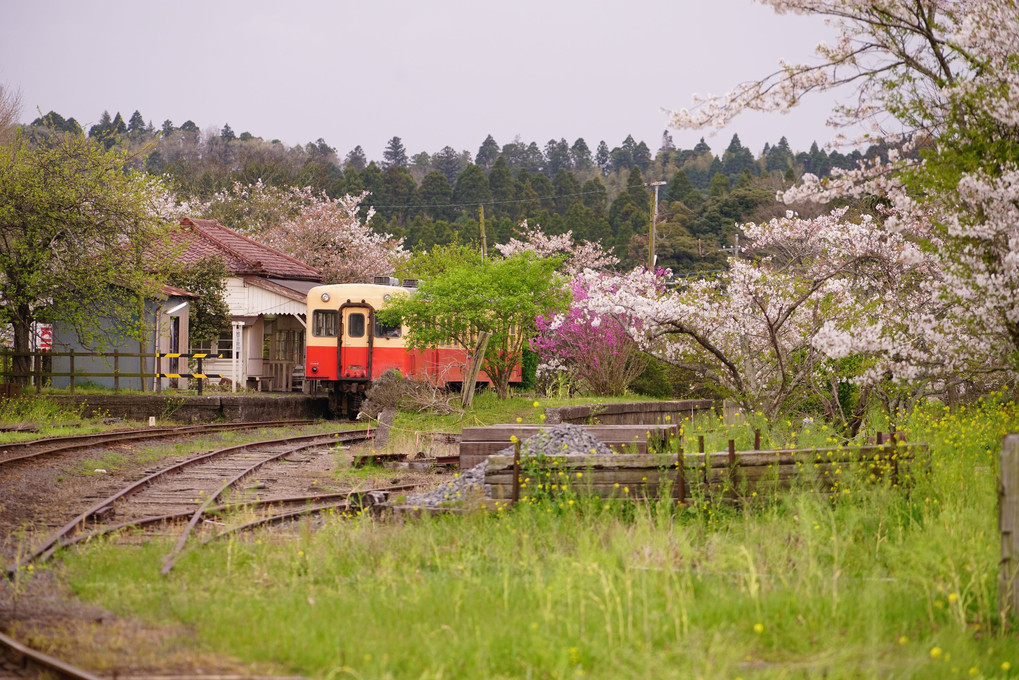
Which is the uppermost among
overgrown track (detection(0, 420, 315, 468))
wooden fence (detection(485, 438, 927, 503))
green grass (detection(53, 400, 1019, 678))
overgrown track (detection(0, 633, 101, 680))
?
wooden fence (detection(485, 438, 927, 503))

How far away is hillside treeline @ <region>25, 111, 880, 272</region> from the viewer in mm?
52516

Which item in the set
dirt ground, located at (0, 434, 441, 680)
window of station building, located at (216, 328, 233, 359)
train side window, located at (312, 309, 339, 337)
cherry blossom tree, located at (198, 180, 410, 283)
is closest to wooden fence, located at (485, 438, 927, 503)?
dirt ground, located at (0, 434, 441, 680)

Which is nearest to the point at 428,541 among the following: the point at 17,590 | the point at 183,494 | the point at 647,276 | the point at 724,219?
the point at 17,590

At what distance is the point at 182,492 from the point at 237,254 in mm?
23364

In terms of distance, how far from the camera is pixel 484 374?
23.5 metres

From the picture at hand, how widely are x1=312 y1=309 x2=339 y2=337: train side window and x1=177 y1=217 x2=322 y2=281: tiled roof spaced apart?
8625 millimetres

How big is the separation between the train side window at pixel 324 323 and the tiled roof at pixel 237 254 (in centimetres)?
862

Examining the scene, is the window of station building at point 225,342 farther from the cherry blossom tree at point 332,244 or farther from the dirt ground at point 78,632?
the dirt ground at point 78,632

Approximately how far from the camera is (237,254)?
112ft

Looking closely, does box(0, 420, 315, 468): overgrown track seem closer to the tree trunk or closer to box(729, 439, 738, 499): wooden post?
the tree trunk

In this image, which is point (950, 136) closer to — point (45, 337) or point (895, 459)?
point (895, 459)

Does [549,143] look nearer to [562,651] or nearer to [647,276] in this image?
[647,276]

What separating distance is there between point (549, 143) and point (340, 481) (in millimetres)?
131435

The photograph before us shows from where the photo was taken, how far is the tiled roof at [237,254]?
32938mm
